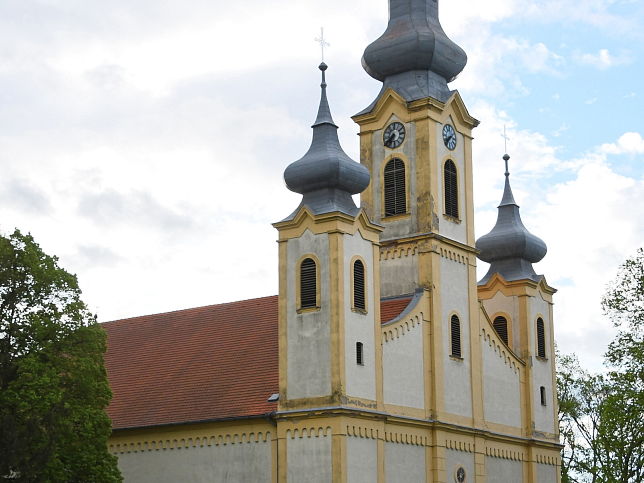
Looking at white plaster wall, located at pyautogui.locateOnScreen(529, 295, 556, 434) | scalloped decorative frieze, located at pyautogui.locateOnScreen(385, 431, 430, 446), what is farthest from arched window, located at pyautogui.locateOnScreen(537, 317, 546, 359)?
scalloped decorative frieze, located at pyautogui.locateOnScreen(385, 431, 430, 446)

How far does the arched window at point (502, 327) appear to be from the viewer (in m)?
46.1

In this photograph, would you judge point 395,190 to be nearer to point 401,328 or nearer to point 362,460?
point 401,328

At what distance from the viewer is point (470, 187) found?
43688 millimetres

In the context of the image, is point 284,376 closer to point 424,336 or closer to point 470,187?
point 424,336

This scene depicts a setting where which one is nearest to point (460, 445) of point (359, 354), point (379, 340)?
point (379, 340)

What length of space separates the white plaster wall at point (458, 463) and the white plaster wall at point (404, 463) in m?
1.25

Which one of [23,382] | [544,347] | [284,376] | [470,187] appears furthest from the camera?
[544,347]

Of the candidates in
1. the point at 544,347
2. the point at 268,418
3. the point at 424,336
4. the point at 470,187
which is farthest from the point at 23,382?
the point at 544,347

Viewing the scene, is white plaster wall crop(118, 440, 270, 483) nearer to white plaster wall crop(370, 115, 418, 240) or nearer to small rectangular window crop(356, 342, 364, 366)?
small rectangular window crop(356, 342, 364, 366)

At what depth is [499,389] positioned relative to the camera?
43.4 metres

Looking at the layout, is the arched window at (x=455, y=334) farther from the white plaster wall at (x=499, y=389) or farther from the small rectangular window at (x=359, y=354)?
the small rectangular window at (x=359, y=354)

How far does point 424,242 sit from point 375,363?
550 centimetres

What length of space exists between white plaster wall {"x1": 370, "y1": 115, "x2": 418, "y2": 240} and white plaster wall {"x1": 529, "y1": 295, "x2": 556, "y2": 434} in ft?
24.0

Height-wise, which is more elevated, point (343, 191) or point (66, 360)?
point (343, 191)
